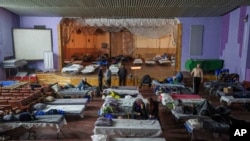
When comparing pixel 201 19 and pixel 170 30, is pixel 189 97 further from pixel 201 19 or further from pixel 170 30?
pixel 170 30

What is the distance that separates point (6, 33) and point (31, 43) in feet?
4.67

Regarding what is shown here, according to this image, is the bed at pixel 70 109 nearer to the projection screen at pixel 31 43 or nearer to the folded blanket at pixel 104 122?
the folded blanket at pixel 104 122

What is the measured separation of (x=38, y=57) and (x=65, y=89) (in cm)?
488

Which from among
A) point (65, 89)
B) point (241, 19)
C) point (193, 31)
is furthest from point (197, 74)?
point (65, 89)

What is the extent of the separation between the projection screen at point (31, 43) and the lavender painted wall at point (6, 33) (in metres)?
0.31

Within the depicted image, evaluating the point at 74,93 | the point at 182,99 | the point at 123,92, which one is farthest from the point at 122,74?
the point at 182,99

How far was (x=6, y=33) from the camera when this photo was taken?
1241cm

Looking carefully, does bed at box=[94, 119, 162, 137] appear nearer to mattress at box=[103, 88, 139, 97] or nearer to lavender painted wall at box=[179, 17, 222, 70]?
mattress at box=[103, 88, 139, 97]

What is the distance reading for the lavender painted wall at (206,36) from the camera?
13531 mm

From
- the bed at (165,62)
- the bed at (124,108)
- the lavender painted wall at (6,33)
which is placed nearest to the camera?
the bed at (124,108)

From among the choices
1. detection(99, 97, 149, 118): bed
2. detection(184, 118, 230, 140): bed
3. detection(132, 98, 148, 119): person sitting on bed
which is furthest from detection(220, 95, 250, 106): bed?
detection(132, 98, 148, 119): person sitting on bed

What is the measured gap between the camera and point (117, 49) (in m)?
20.0

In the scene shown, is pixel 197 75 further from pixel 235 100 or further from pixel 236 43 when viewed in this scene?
pixel 236 43

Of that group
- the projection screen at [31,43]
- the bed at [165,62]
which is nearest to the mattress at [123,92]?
the projection screen at [31,43]
